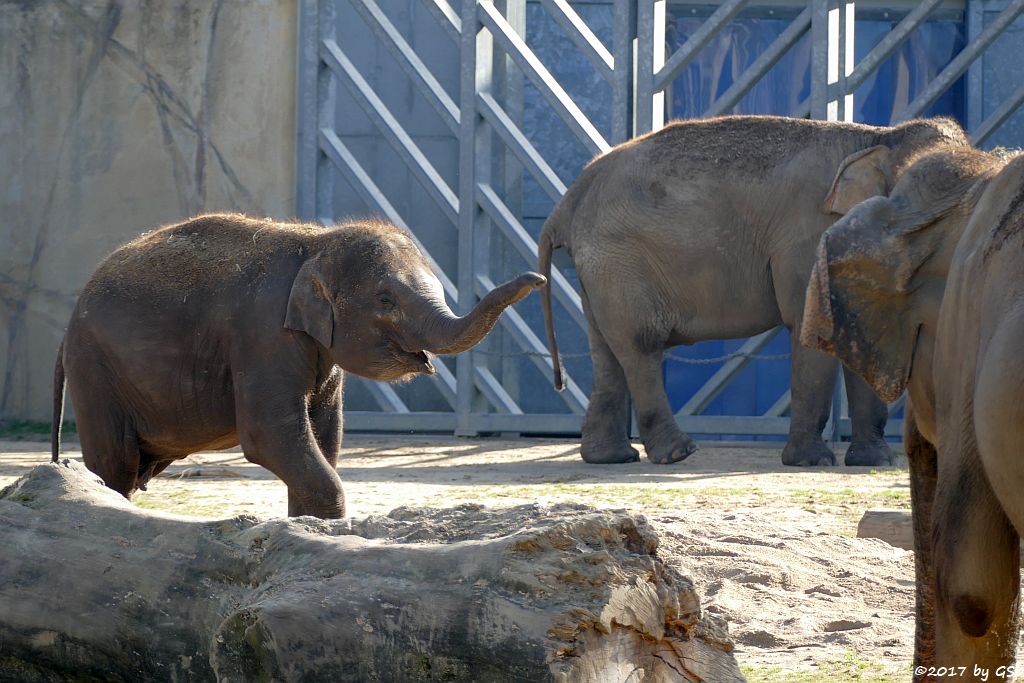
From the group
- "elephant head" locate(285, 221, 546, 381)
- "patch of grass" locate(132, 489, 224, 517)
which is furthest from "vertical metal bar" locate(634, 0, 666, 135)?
"elephant head" locate(285, 221, 546, 381)

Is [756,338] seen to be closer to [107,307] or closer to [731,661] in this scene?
[107,307]

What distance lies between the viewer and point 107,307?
5.34 metres

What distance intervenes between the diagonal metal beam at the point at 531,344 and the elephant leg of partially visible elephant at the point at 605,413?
126 cm

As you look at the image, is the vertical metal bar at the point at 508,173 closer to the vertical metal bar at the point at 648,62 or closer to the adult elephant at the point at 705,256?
the vertical metal bar at the point at 648,62

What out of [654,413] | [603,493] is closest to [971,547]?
[603,493]

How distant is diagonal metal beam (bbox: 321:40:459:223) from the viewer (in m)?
10.8

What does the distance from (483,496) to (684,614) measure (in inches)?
159

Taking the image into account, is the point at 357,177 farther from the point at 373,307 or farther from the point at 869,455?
the point at 373,307

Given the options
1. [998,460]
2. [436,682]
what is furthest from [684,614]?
[998,460]

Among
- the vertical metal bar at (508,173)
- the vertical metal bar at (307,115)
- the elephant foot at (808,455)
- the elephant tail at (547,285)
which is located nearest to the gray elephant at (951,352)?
the elephant foot at (808,455)

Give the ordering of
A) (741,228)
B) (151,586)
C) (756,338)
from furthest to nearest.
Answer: (756,338)
(741,228)
(151,586)

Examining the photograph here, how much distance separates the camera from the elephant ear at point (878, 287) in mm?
3090

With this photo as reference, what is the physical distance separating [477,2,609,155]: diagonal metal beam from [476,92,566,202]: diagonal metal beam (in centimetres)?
31

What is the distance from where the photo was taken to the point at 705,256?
8.80 meters
